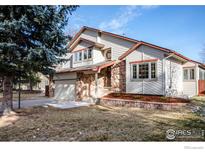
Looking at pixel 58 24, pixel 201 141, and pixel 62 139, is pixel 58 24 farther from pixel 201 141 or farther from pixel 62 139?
pixel 201 141

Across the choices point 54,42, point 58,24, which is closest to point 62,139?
point 54,42

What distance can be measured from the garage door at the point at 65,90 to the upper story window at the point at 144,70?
435 cm

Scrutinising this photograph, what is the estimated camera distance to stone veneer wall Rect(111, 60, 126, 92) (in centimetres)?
1000

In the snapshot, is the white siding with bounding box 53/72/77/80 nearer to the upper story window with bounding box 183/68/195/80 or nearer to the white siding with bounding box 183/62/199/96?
the white siding with bounding box 183/62/199/96

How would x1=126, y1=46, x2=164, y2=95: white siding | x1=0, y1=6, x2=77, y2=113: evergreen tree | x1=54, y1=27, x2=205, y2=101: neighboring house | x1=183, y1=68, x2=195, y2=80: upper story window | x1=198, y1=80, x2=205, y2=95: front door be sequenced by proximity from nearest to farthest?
x1=0, y1=6, x2=77, y2=113: evergreen tree → x1=126, y1=46, x2=164, y2=95: white siding → x1=54, y1=27, x2=205, y2=101: neighboring house → x1=198, y1=80, x2=205, y2=95: front door → x1=183, y1=68, x2=195, y2=80: upper story window

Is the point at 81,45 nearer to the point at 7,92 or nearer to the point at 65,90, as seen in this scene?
the point at 65,90

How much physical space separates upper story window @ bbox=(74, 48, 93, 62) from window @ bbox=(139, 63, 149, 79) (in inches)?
154

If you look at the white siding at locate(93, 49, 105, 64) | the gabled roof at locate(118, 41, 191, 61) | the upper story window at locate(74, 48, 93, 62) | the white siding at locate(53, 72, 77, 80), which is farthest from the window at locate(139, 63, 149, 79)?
the white siding at locate(53, 72, 77, 80)

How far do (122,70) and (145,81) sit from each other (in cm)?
177

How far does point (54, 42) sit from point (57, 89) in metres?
7.18

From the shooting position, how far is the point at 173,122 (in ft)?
15.6
